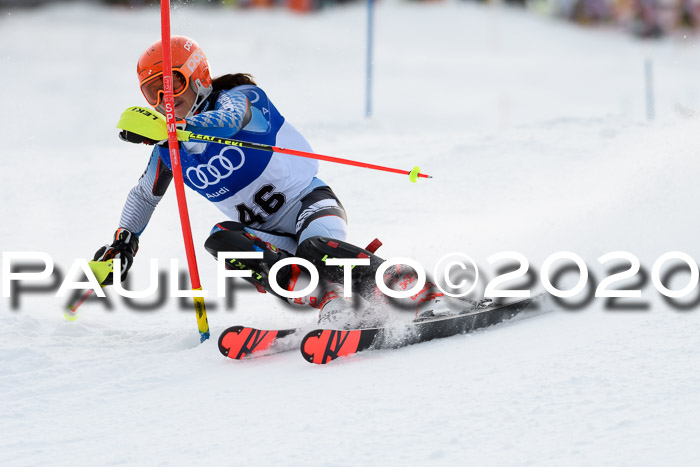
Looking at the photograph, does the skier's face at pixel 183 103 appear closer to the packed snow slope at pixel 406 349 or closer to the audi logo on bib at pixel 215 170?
the audi logo on bib at pixel 215 170

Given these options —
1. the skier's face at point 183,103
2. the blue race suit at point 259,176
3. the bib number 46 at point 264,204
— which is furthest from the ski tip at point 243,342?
the skier's face at point 183,103

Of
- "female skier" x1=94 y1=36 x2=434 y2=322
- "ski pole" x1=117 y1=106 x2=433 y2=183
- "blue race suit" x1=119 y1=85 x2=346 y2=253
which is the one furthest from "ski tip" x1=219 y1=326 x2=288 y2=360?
"ski pole" x1=117 y1=106 x2=433 y2=183

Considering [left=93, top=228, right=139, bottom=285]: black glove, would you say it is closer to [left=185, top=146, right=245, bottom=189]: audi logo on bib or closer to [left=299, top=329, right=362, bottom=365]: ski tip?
[left=185, top=146, right=245, bottom=189]: audi logo on bib

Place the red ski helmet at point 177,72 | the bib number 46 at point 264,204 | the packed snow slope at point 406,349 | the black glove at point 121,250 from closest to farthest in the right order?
the packed snow slope at point 406,349 < the red ski helmet at point 177,72 < the bib number 46 at point 264,204 < the black glove at point 121,250

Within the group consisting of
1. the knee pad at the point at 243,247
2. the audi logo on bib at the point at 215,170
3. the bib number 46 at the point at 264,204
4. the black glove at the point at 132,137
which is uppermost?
the black glove at the point at 132,137

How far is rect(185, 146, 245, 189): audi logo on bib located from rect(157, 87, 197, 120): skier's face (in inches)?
8.1

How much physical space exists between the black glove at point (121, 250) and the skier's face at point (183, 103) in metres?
0.56

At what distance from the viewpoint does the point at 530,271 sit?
129 inches

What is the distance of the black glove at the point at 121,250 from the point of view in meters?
3.17

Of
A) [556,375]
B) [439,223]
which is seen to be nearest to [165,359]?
[556,375]

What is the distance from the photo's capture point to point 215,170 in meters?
2.96

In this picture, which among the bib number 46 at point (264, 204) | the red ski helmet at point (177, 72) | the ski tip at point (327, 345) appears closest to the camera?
the ski tip at point (327, 345)

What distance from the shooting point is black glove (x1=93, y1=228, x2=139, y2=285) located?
3.17 meters

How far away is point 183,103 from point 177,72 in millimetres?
117
